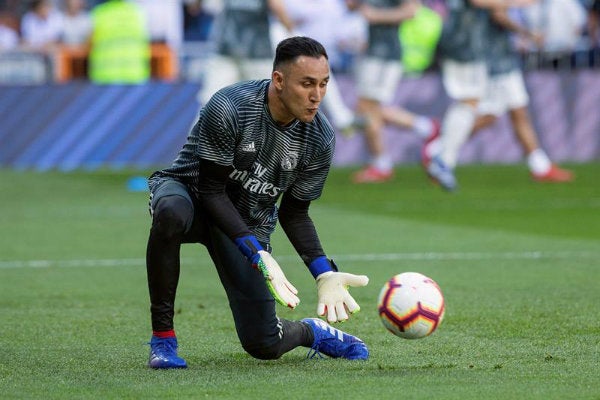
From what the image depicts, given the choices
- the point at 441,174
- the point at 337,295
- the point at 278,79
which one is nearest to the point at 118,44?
the point at 441,174

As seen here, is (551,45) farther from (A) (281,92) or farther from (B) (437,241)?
(A) (281,92)

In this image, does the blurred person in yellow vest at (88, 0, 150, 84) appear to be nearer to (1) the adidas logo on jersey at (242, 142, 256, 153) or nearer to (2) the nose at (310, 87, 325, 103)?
(1) the adidas logo on jersey at (242, 142, 256, 153)

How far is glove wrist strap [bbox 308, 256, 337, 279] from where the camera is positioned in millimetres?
6699

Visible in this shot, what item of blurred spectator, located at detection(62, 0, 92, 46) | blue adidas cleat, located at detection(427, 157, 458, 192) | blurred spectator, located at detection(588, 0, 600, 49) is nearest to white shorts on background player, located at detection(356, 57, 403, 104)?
blue adidas cleat, located at detection(427, 157, 458, 192)

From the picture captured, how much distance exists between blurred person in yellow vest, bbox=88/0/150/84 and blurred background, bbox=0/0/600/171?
0.07ft

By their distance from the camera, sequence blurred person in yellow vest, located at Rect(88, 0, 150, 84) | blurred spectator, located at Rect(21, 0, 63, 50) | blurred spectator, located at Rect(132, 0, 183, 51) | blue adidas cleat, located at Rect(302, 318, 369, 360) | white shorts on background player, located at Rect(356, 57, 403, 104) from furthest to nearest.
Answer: blurred spectator, located at Rect(132, 0, 183, 51) < blurred spectator, located at Rect(21, 0, 63, 50) < blurred person in yellow vest, located at Rect(88, 0, 150, 84) < white shorts on background player, located at Rect(356, 57, 403, 104) < blue adidas cleat, located at Rect(302, 318, 369, 360)

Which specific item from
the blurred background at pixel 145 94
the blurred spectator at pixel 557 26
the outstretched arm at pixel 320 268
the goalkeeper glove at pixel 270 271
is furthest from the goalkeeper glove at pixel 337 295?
the blurred spectator at pixel 557 26

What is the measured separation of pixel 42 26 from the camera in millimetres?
23312

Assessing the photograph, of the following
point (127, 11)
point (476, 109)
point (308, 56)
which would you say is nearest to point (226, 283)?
point (308, 56)

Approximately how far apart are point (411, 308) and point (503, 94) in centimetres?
1197

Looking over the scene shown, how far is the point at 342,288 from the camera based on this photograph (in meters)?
6.50

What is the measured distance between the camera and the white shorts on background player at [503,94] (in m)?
18.1

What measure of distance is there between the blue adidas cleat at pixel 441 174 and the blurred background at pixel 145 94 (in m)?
3.27

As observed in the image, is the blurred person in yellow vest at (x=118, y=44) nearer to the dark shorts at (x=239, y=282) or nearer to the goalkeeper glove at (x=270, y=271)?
the dark shorts at (x=239, y=282)
